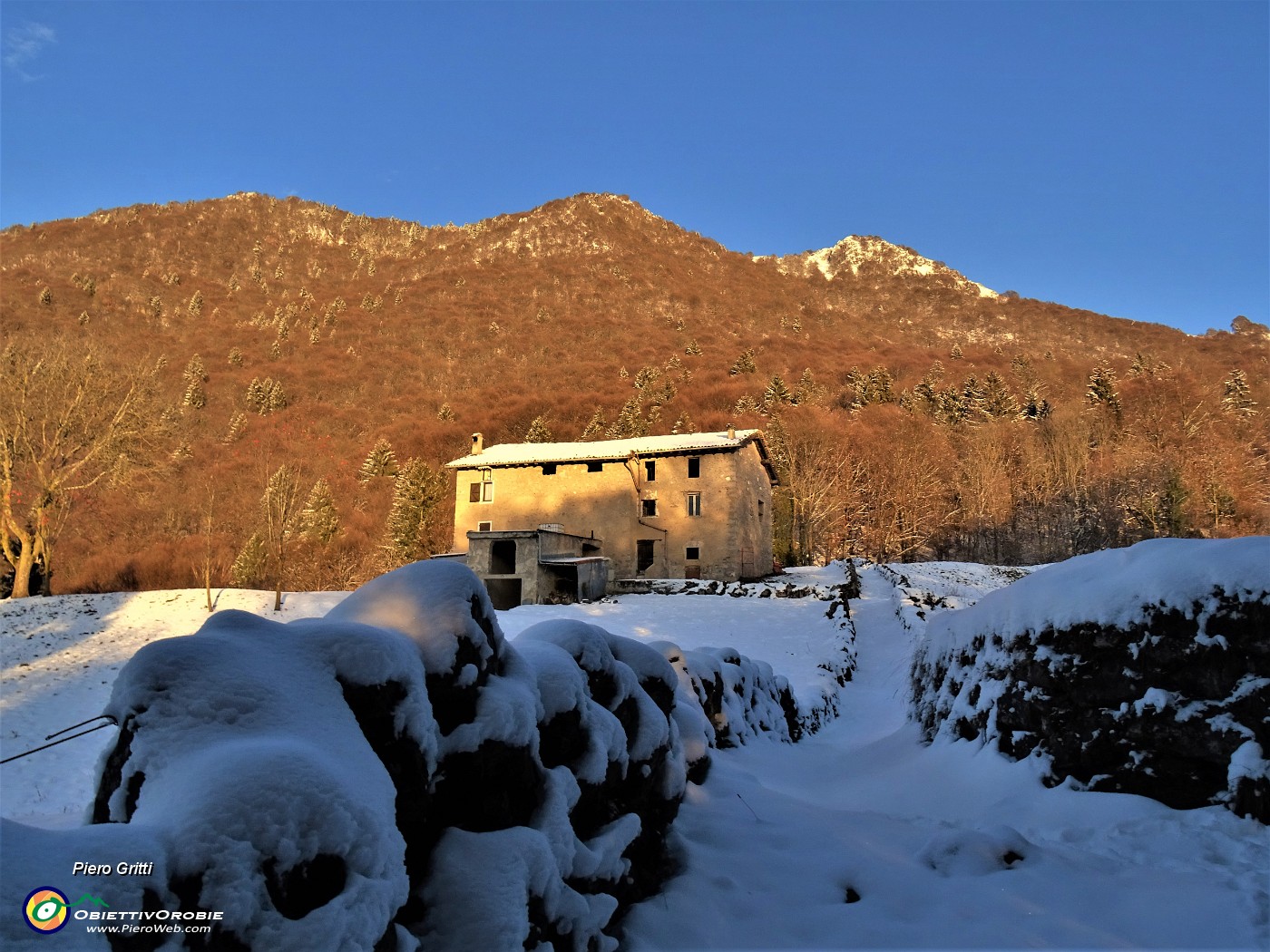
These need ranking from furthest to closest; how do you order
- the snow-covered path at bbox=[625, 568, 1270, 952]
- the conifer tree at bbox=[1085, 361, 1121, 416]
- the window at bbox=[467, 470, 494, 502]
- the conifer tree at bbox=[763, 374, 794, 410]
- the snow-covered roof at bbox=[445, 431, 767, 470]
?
the conifer tree at bbox=[763, 374, 794, 410] → the conifer tree at bbox=[1085, 361, 1121, 416] → the window at bbox=[467, 470, 494, 502] → the snow-covered roof at bbox=[445, 431, 767, 470] → the snow-covered path at bbox=[625, 568, 1270, 952]

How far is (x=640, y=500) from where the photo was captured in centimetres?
3553

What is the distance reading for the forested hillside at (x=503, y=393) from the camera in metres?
34.3

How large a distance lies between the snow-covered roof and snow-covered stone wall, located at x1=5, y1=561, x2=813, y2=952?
102 feet

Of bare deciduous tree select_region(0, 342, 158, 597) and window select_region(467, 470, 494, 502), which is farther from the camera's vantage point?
window select_region(467, 470, 494, 502)

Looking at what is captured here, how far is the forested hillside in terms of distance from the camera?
34.3 meters

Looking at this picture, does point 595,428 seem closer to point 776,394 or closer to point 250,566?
point 776,394

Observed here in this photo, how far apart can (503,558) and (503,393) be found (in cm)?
4471

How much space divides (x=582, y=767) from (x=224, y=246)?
142 meters

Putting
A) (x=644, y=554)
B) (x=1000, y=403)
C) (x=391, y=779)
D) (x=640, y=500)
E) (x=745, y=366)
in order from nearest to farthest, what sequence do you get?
1. (x=391, y=779)
2. (x=644, y=554)
3. (x=640, y=500)
4. (x=1000, y=403)
5. (x=745, y=366)

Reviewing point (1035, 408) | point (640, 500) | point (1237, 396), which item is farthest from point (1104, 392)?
point (640, 500)

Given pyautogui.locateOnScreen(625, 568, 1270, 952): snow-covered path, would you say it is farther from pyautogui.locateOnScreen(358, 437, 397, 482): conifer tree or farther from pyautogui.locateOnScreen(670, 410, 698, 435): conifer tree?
pyautogui.locateOnScreen(670, 410, 698, 435): conifer tree

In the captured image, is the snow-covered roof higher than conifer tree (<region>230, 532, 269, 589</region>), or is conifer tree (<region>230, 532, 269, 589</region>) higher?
the snow-covered roof

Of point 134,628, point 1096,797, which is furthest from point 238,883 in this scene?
point 134,628

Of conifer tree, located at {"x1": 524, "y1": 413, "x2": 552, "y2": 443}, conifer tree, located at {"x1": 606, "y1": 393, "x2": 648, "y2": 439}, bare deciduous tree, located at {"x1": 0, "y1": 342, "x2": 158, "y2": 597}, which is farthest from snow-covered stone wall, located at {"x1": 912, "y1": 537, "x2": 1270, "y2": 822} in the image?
conifer tree, located at {"x1": 606, "y1": 393, "x2": 648, "y2": 439}
